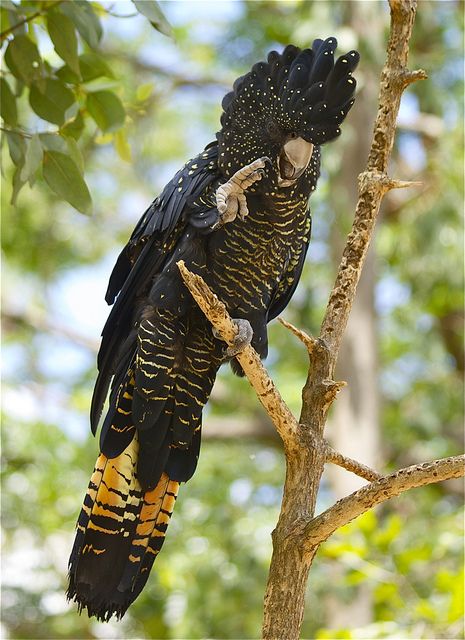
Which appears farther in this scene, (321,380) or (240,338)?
(240,338)

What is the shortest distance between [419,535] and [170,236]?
13.7 feet

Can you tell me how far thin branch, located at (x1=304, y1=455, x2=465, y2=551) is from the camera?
1.82 metres

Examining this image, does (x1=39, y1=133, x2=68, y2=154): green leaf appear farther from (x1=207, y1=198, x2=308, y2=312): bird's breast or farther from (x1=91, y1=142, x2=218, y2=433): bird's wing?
(x1=207, y1=198, x2=308, y2=312): bird's breast

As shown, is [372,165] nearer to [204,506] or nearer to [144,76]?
[204,506]

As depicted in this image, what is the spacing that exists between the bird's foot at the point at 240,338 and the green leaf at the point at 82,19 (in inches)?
34.6

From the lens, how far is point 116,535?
2.42 m

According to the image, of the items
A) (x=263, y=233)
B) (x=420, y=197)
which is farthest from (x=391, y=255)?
(x=263, y=233)

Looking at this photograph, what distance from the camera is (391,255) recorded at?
7266mm

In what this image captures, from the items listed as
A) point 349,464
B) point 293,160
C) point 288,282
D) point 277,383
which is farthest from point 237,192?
point 277,383

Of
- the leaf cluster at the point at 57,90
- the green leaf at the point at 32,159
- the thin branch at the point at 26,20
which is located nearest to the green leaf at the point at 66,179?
the leaf cluster at the point at 57,90

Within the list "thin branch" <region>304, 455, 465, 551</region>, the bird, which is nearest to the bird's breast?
the bird

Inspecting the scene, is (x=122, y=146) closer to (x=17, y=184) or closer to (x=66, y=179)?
(x=66, y=179)

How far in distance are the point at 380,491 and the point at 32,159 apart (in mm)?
1170

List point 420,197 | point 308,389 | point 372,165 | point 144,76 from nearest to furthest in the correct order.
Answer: point 308,389, point 372,165, point 420,197, point 144,76
